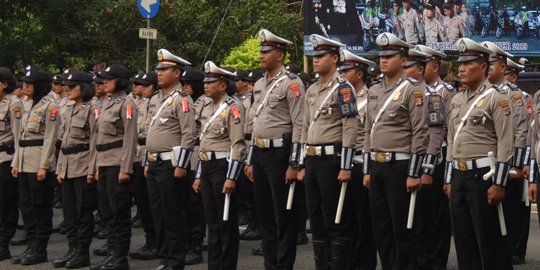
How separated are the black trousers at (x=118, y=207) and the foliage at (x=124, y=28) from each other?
13195mm

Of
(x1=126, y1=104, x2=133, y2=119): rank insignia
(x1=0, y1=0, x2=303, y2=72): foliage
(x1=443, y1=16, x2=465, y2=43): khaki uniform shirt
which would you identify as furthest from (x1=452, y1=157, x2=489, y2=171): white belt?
(x1=0, y1=0, x2=303, y2=72): foliage

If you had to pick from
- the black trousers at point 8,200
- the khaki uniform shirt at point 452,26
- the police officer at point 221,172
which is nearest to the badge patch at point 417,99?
A: the police officer at point 221,172

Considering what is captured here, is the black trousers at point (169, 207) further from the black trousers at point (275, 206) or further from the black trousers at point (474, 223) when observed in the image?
the black trousers at point (474, 223)

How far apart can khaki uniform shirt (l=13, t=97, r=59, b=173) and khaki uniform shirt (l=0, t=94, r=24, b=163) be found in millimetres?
216

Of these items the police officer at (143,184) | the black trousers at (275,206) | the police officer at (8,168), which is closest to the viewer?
the black trousers at (275,206)

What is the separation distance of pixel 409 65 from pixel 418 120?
2.33ft

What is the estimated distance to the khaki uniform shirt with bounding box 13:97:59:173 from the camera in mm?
12219

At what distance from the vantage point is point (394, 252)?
9.59 meters

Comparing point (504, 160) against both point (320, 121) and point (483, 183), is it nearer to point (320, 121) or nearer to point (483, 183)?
point (483, 183)

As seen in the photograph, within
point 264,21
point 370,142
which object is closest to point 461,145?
point 370,142

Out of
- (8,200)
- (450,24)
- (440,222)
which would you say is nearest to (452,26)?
(450,24)

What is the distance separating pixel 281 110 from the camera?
10.3 metres

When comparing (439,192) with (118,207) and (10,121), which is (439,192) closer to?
(118,207)

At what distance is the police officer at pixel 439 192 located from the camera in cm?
1075
